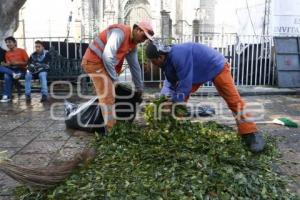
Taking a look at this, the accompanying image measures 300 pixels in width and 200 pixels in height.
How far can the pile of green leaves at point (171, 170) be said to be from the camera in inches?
122

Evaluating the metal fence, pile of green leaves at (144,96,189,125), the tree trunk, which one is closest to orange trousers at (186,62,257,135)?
pile of green leaves at (144,96,189,125)

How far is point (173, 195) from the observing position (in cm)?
304

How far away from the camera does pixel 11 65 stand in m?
8.92

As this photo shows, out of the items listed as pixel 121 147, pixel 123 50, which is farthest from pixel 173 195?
pixel 123 50

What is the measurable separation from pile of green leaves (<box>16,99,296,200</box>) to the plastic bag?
26.1 inches

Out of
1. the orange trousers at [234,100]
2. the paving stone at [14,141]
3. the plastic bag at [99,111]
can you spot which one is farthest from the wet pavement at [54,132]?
the orange trousers at [234,100]

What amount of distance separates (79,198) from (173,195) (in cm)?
73

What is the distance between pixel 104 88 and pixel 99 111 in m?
0.55

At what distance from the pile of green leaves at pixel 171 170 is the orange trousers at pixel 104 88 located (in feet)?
0.97

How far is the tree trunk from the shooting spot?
34.3 feet

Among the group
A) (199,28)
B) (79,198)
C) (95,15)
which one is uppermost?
(95,15)

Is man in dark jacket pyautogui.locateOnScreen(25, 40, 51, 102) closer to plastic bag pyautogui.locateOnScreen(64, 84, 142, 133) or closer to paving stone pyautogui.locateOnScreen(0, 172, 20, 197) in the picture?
plastic bag pyautogui.locateOnScreen(64, 84, 142, 133)

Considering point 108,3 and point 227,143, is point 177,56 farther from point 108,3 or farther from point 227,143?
point 108,3

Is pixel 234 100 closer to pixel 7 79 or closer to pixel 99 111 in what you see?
pixel 99 111
